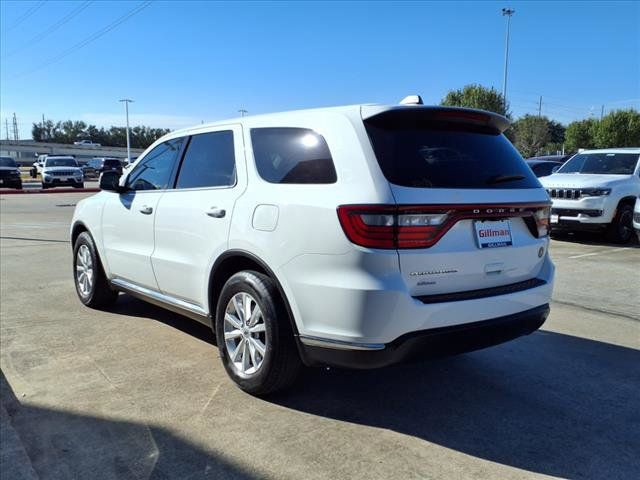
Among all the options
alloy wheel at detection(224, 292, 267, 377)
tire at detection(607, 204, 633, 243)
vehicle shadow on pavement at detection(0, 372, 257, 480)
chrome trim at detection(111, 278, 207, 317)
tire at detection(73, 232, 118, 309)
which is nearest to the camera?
vehicle shadow on pavement at detection(0, 372, 257, 480)

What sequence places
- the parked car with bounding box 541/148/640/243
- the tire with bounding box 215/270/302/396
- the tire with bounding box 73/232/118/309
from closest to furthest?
the tire with bounding box 215/270/302/396 < the tire with bounding box 73/232/118/309 < the parked car with bounding box 541/148/640/243

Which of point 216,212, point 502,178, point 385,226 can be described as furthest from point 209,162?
point 502,178

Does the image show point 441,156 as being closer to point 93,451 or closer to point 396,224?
point 396,224

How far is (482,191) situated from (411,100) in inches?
32.2

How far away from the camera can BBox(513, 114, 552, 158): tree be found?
6850cm

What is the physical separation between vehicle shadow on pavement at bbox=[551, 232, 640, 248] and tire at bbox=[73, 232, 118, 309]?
29.5ft

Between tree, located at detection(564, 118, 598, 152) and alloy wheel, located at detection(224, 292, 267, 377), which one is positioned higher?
tree, located at detection(564, 118, 598, 152)

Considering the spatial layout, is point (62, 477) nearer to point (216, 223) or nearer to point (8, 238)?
point (216, 223)

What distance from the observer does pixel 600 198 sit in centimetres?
1062

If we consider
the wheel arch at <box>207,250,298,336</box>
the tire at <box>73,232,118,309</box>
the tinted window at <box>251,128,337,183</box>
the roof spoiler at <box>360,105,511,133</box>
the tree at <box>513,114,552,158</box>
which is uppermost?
the tree at <box>513,114,552,158</box>

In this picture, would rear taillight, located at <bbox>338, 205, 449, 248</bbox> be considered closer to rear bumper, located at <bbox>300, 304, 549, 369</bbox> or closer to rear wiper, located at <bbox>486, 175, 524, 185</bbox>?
rear bumper, located at <bbox>300, 304, 549, 369</bbox>

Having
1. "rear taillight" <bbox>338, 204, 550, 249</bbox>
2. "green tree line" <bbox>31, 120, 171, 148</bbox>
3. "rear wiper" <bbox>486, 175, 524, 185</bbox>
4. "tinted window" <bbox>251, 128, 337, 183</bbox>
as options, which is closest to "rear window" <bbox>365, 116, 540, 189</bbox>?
"rear wiper" <bbox>486, 175, 524, 185</bbox>

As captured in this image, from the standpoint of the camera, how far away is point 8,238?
1117 centimetres

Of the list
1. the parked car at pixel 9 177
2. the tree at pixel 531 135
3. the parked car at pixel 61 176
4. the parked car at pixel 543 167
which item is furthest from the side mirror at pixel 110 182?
the tree at pixel 531 135
